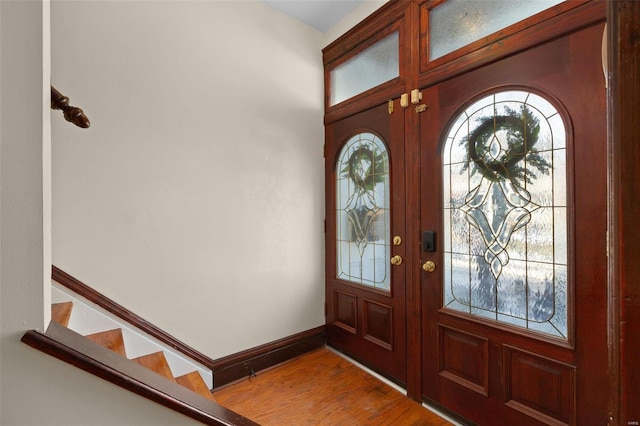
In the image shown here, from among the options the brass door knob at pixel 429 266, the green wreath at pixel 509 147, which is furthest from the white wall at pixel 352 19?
the brass door knob at pixel 429 266

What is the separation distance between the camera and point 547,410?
1.43m

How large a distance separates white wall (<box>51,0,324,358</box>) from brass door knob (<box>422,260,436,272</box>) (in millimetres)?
1068

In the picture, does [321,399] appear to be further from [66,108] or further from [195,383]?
[66,108]

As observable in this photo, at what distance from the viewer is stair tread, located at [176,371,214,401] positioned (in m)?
1.70

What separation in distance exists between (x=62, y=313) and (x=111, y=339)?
0.90 feet

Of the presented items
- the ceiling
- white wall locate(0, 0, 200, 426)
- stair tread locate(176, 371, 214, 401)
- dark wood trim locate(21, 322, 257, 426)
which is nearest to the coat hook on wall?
white wall locate(0, 0, 200, 426)

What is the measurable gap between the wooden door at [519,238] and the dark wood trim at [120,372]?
1.43m

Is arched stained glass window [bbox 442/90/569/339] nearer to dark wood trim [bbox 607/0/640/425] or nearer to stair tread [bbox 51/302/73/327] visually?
dark wood trim [bbox 607/0/640/425]

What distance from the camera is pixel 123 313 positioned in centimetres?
174

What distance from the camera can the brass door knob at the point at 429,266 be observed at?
1.87 metres

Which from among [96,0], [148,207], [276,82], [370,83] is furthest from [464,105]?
[96,0]

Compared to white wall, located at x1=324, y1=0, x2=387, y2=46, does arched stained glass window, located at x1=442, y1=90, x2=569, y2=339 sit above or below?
below

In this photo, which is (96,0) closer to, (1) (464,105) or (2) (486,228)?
(1) (464,105)

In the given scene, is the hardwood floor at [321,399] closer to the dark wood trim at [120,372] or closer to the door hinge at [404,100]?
the dark wood trim at [120,372]
